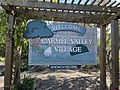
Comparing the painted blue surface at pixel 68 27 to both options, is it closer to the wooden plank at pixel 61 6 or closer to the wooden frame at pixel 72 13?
the wooden frame at pixel 72 13

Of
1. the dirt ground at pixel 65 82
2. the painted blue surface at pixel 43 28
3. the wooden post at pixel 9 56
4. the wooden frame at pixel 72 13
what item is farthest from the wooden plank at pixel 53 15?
the dirt ground at pixel 65 82

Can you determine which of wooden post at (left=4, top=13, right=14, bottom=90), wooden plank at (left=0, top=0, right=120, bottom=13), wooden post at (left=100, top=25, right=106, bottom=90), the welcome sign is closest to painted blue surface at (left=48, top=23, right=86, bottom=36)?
the welcome sign

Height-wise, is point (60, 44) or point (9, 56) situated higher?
point (60, 44)

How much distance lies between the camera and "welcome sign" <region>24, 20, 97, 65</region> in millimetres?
5438

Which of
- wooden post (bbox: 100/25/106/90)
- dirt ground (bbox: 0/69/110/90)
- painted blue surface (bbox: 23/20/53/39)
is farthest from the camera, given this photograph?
dirt ground (bbox: 0/69/110/90)

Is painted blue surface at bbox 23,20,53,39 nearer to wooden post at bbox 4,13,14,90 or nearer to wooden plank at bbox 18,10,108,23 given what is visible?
wooden plank at bbox 18,10,108,23

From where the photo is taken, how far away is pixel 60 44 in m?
5.57

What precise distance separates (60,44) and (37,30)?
66cm

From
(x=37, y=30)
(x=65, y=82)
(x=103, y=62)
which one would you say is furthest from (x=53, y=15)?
(x=65, y=82)

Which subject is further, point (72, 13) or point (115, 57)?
point (72, 13)

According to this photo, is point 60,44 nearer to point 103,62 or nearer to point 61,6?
point 61,6

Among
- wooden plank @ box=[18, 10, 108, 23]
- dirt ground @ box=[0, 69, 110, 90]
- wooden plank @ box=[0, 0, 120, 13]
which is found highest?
wooden plank @ box=[0, 0, 120, 13]

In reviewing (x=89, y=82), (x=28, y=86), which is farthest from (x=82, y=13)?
(x=89, y=82)

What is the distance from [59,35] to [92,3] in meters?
1.21
